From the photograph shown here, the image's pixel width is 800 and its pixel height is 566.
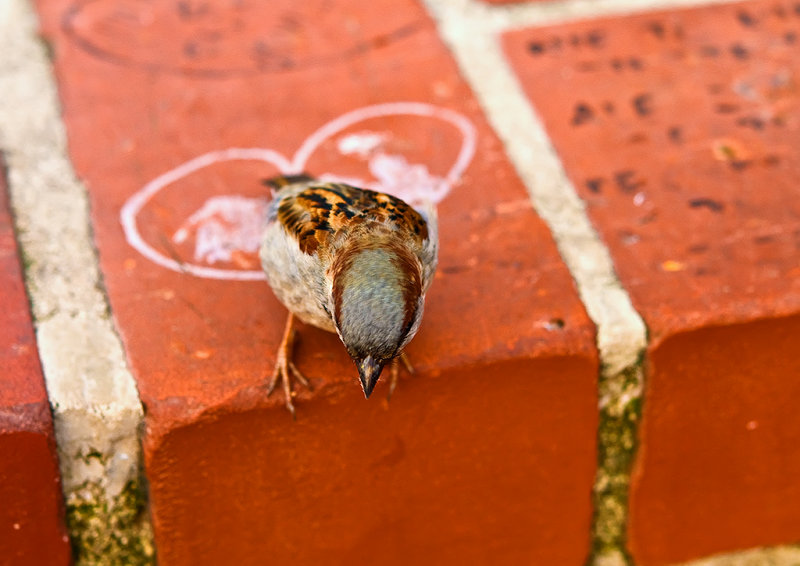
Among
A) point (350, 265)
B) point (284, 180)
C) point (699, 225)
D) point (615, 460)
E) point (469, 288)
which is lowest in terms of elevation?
point (615, 460)

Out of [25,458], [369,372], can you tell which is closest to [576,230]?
[369,372]

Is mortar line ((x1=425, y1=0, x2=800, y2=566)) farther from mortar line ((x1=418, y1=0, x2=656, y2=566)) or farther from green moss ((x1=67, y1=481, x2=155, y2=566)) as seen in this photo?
green moss ((x1=67, y1=481, x2=155, y2=566))

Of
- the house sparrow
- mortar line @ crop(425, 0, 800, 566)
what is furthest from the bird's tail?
mortar line @ crop(425, 0, 800, 566)

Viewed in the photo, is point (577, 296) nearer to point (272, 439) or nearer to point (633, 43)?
point (272, 439)

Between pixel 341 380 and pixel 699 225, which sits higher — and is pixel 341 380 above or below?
above

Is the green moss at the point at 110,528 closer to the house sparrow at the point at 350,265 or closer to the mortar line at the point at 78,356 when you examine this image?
the mortar line at the point at 78,356

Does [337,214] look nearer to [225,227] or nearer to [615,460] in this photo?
[225,227]

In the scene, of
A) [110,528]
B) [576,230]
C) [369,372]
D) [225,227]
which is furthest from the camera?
[225,227]
